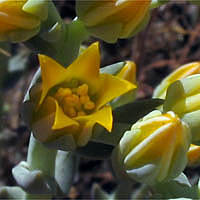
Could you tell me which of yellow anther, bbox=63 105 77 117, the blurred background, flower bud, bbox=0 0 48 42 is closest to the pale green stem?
yellow anther, bbox=63 105 77 117

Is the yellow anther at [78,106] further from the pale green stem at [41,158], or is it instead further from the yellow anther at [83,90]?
the pale green stem at [41,158]

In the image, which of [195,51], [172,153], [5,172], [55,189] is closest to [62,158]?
[55,189]

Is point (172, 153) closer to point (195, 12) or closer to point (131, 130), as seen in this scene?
point (131, 130)

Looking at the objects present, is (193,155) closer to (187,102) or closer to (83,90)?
(187,102)

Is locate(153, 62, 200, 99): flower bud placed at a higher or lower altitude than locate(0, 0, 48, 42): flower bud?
lower

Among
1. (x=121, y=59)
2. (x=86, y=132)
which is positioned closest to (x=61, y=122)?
(x=86, y=132)

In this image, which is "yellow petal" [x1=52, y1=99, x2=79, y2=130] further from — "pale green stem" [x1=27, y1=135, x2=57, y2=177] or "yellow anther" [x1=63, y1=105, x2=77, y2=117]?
"pale green stem" [x1=27, y1=135, x2=57, y2=177]

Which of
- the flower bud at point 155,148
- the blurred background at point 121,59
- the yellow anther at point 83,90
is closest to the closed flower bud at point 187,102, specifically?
the flower bud at point 155,148
